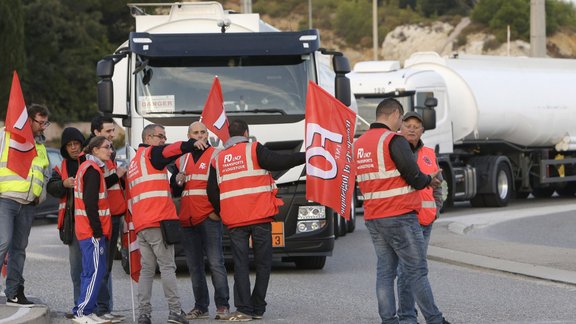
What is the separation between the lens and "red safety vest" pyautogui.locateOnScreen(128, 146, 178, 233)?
10859 millimetres

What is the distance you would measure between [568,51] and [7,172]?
91.6 m

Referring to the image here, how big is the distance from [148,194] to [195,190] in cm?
96

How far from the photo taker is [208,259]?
11719mm

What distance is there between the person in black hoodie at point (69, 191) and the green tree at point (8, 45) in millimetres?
42819

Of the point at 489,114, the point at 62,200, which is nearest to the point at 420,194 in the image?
the point at 62,200

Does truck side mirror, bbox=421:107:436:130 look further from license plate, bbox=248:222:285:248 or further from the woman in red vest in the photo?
the woman in red vest

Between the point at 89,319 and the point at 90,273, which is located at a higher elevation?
the point at 90,273

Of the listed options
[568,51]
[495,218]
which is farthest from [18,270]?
[568,51]

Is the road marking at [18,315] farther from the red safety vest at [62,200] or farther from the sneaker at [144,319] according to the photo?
the sneaker at [144,319]

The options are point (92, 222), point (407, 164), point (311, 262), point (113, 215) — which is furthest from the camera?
point (311, 262)

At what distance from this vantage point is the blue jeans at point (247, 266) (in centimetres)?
1137

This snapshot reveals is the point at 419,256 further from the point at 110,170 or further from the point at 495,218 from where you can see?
the point at 495,218

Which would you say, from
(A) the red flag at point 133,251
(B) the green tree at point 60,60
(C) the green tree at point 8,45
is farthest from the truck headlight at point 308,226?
(B) the green tree at point 60,60

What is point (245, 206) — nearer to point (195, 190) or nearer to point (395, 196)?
point (195, 190)
